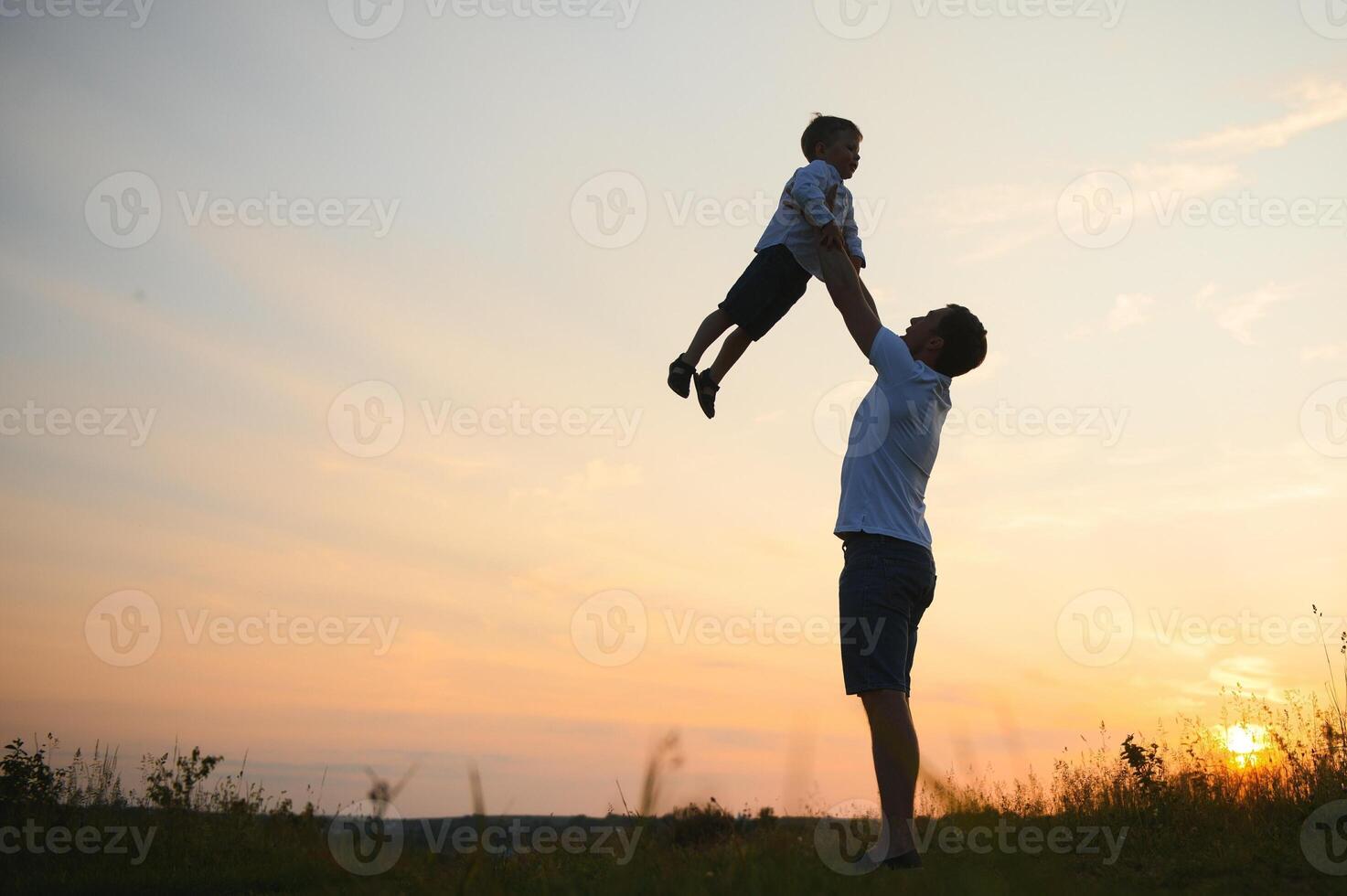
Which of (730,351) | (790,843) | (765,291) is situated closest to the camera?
(790,843)

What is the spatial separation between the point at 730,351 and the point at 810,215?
161 centimetres

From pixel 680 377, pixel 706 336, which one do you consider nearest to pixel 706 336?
pixel 706 336

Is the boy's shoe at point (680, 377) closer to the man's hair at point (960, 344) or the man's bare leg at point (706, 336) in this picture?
the man's bare leg at point (706, 336)

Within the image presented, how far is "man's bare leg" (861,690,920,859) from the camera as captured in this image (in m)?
4.07

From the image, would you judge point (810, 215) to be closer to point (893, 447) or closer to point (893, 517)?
point (893, 447)

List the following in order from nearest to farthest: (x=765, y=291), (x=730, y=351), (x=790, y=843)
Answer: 1. (x=790, y=843)
2. (x=765, y=291)
3. (x=730, y=351)

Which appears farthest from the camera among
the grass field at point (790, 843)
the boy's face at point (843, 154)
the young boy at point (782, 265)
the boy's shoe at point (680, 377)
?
the boy's shoe at point (680, 377)

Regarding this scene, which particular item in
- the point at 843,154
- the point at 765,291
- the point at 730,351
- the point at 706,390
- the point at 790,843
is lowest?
the point at 790,843

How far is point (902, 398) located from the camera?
452cm

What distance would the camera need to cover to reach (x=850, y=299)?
4816 millimetres

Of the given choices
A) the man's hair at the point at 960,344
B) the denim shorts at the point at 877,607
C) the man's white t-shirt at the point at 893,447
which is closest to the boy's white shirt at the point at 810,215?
→ the man's hair at the point at 960,344

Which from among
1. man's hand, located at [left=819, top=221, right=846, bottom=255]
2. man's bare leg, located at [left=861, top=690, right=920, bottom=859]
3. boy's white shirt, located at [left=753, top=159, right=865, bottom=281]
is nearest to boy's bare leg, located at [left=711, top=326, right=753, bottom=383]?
boy's white shirt, located at [left=753, top=159, right=865, bottom=281]

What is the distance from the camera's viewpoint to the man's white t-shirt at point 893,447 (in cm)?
438

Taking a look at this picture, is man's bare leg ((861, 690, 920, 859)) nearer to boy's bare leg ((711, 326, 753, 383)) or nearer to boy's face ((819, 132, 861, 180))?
boy's bare leg ((711, 326, 753, 383))
